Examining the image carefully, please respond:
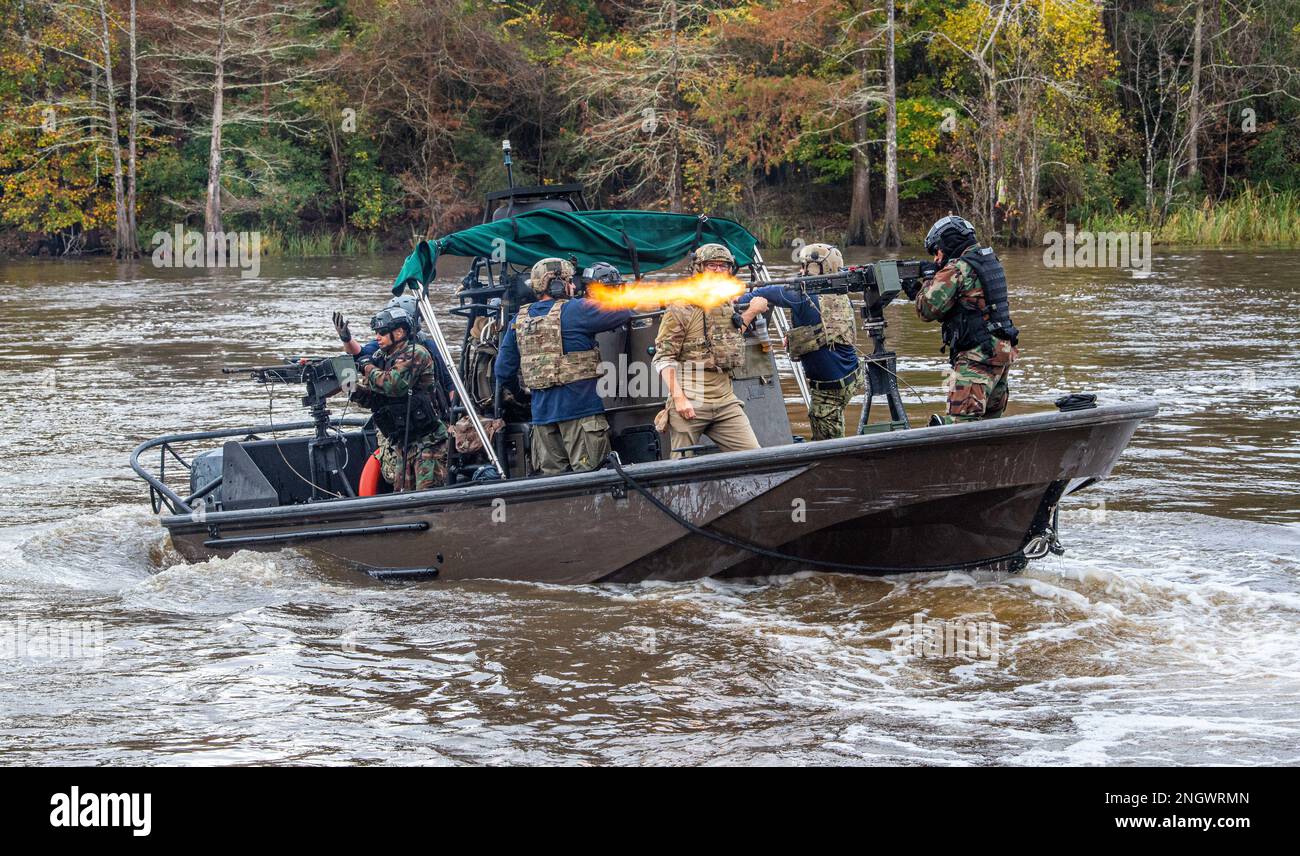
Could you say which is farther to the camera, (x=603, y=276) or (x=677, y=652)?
(x=603, y=276)

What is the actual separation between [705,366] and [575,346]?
2.54 feet

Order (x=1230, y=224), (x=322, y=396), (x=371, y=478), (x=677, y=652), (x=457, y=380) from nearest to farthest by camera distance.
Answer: (x=677, y=652) → (x=457, y=380) → (x=322, y=396) → (x=371, y=478) → (x=1230, y=224)

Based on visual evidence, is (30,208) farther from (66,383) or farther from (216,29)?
(66,383)

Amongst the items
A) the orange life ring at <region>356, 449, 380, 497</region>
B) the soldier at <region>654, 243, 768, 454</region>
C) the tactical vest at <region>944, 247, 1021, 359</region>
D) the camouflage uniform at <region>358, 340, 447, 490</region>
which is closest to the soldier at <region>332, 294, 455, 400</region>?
the camouflage uniform at <region>358, 340, 447, 490</region>

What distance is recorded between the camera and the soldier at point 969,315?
8.35 metres

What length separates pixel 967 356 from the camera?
27.9 feet

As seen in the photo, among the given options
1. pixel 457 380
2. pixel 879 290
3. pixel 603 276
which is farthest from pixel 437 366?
pixel 879 290

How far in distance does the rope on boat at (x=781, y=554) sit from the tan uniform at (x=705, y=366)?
38cm

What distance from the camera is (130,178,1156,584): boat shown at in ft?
26.1

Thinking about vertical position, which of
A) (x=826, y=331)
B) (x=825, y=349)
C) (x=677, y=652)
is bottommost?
(x=677, y=652)

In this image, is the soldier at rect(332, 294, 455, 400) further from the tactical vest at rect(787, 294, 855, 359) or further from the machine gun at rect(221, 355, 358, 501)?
the tactical vest at rect(787, 294, 855, 359)

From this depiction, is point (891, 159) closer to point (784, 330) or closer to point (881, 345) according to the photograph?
point (784, 330)
